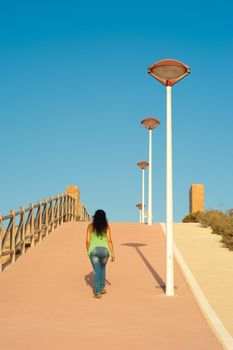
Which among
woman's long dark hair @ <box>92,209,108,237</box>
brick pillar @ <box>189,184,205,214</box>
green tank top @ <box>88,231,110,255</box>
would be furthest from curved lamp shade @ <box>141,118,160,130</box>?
green tank top @ <box>88,231,110,255</box>

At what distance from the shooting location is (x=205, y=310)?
33.1ft

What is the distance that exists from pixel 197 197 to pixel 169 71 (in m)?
23.6

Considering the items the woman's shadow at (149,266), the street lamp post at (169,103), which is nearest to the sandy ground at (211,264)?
the woman's shadow at (149,266)

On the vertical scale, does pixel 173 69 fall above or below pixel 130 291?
above

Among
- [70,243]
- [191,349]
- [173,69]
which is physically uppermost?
[173,69]

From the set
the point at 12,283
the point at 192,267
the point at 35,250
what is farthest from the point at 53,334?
the point at 35,250

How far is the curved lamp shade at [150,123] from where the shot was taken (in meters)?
24.2

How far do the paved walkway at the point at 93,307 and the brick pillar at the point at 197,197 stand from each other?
1733 cm

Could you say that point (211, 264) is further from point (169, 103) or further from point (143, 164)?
point (143, 164)

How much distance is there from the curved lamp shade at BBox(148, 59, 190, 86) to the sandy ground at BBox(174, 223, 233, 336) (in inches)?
175

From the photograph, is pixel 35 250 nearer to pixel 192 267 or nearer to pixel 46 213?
pixel 46 213

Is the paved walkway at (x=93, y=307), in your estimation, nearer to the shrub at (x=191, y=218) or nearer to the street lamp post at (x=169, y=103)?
the street lamp post at (x=169, y=103)

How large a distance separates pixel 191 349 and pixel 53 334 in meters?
2.01

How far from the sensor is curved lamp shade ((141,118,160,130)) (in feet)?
79.5
